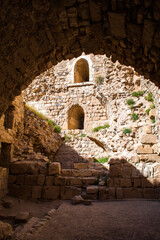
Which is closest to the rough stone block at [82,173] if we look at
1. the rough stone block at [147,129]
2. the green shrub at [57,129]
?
the rough stone block at [147,129]

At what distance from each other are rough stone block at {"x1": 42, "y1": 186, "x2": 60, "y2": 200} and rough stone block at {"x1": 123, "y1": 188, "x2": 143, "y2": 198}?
8.99ft

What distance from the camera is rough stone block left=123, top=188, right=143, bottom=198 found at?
6.58m

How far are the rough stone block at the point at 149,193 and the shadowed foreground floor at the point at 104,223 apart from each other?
1228 mm

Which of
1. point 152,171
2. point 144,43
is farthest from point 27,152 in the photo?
point 144,43

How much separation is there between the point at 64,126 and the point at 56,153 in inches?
102

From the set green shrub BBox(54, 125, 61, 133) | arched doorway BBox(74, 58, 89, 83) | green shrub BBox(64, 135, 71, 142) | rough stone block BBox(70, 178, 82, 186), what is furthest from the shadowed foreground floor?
arched doorway BBox(74, 58, 89, 83)

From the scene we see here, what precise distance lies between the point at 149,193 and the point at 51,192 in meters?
3.96

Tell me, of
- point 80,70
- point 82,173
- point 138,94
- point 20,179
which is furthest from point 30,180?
point 80,70

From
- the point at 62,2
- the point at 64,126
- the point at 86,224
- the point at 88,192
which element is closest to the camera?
the point at 62,2

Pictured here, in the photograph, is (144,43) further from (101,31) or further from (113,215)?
(113,215)

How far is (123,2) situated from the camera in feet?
8.65

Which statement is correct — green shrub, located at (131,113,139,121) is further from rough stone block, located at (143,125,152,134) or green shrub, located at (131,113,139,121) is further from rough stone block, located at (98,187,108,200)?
rough stone block, located at (98,187,108,200)

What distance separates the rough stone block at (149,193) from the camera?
6.51 meters

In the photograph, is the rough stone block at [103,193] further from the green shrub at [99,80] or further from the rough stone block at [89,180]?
the green shrub at [99,80]
